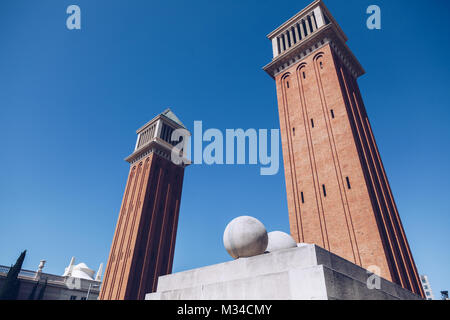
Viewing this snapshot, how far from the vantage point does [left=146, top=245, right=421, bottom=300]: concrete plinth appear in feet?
21.4

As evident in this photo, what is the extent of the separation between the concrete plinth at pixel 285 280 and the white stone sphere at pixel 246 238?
1.31ft

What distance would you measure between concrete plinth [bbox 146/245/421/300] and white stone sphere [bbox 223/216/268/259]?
40 centimetres

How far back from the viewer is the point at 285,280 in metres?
6.90

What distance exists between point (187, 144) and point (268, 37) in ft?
74.5

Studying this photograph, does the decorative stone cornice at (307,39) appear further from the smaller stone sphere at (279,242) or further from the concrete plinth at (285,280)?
the concrete plinth at (285,280)

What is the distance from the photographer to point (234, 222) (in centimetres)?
896

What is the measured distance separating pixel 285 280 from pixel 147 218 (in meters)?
31.6

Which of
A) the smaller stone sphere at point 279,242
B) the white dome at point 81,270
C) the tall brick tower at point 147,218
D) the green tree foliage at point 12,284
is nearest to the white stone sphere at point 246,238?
the smaller stone sphere at point 279,242

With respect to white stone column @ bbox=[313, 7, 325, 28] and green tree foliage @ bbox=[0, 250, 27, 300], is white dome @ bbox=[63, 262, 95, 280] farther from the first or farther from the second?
white stone column @ bbox=[313, 7, 325, 28]

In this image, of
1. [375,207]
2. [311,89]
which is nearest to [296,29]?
[311,89]

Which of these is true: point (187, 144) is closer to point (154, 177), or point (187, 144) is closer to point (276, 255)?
point (154, 177)

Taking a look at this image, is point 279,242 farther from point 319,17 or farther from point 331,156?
point 319,17

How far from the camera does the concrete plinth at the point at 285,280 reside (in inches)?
257

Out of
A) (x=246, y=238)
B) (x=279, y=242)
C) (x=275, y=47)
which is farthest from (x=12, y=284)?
(x=275, y=47)
